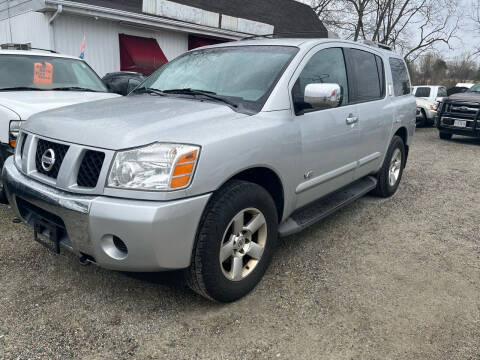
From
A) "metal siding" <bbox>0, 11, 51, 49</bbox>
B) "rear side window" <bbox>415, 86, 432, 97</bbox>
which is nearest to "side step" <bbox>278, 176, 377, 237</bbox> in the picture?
"metal siding" <bbox>0, 11, 51, 49</bbox>

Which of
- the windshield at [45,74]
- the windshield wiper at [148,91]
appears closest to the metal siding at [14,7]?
the windshield at [45,74]

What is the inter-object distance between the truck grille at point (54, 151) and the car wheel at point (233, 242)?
96 cm

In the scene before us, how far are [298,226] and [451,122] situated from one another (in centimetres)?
942

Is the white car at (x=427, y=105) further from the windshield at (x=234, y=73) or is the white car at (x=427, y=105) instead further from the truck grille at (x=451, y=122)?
the windshield at (x=234, y=73)

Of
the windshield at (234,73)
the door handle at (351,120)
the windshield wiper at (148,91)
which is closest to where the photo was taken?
the windshield at (234,73)

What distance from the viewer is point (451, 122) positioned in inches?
423

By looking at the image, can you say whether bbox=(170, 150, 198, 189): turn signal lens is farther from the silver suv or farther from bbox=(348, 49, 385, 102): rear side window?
bbox=(348, 49, 385, 102): rear side window

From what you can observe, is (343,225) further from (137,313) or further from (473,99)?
(473,99)

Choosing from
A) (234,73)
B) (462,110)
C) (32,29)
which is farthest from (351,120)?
(32,29)

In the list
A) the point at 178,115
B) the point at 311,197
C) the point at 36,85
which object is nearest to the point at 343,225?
the point at 311,197

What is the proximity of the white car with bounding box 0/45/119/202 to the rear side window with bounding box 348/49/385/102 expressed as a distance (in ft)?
9.73

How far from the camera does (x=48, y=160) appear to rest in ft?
8.19

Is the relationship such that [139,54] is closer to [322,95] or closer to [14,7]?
[14,7]

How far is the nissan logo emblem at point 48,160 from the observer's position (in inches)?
97.4
